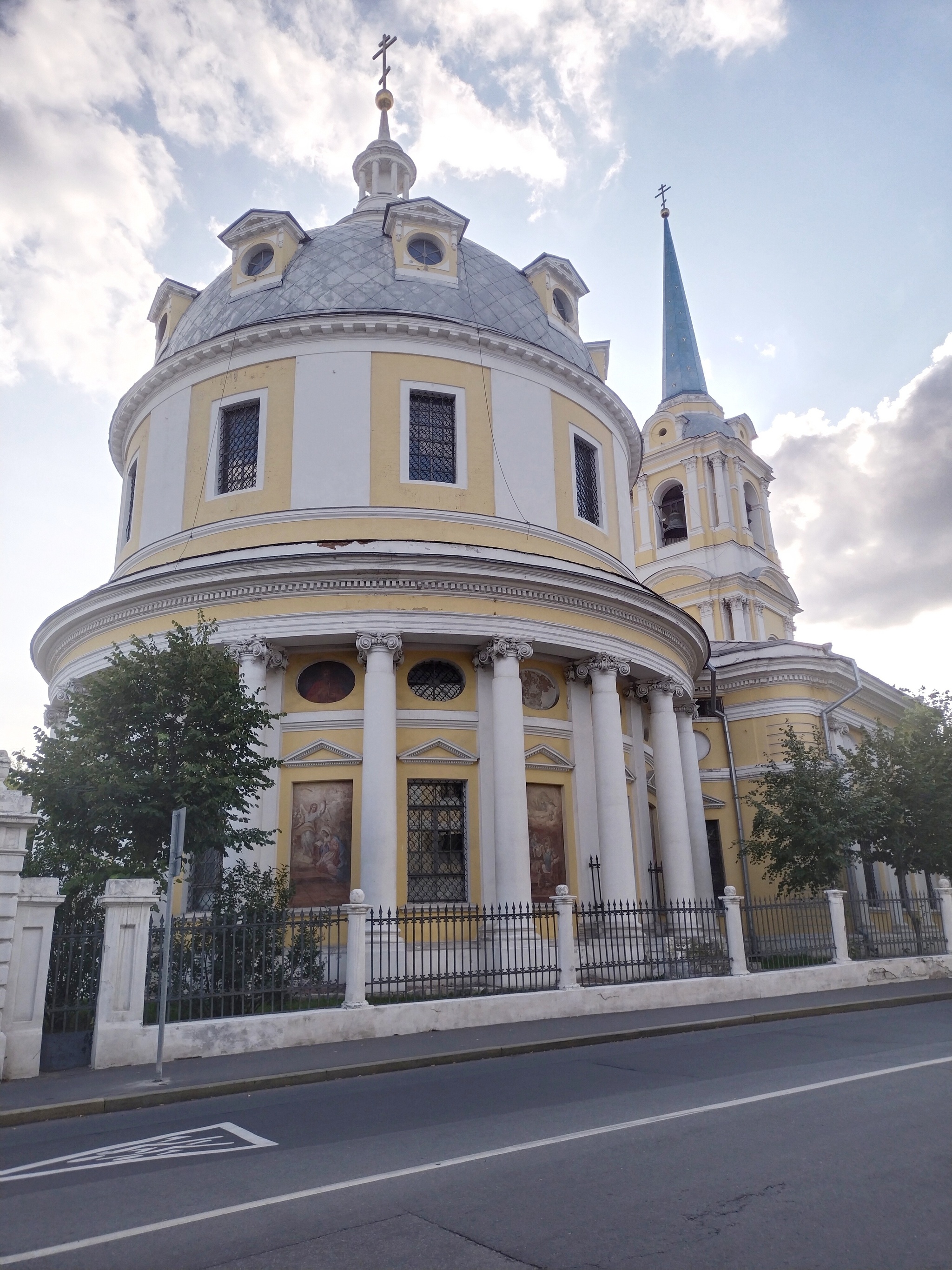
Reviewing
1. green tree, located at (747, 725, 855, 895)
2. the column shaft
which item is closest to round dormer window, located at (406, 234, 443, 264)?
the column shaft

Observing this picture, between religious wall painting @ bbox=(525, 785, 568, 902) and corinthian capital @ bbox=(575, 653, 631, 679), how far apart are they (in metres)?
2.40

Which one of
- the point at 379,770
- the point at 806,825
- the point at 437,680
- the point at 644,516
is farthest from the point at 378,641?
the point at 644,516

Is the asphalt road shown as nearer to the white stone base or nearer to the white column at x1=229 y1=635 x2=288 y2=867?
the white stone base

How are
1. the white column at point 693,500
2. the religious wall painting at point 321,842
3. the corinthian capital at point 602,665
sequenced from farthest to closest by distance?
the white column at point 693,500 < the corinthian capital at point 602,665 < the religious wall painting at point 321,842

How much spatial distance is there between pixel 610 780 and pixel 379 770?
16.1 ft

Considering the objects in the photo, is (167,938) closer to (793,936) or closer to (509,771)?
(509,771)

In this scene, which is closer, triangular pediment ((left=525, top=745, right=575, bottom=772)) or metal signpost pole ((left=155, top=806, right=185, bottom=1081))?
metal signpost pole ((left=155, top=806, right=185, bottom=1081))

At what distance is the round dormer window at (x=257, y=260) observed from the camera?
22.7 meters

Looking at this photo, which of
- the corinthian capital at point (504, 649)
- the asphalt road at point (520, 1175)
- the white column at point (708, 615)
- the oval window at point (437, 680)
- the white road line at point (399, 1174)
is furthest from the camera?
the white column at point (708, 615)

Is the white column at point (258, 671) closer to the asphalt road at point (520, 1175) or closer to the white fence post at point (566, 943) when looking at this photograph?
the white fence post at point (566, 943)

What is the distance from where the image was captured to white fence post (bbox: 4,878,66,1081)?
32.1 ft

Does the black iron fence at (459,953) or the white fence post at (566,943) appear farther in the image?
the white fence post at (566,943)

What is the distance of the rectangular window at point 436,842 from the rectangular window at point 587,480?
775 centimetres

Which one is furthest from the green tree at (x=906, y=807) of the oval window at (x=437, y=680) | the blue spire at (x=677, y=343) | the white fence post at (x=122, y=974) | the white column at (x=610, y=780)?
the blue spire at (x=677, y=343)
